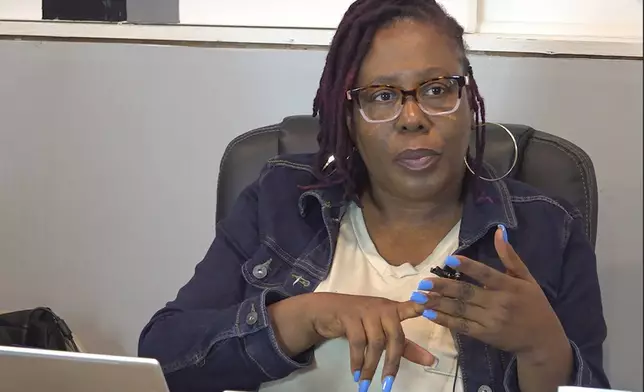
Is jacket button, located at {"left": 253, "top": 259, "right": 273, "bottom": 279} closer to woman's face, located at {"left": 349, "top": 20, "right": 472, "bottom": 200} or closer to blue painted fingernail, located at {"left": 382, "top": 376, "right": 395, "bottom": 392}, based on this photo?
woman's face, located at {"left": 349, "top": 20, "right": 472, "bottom": 200}

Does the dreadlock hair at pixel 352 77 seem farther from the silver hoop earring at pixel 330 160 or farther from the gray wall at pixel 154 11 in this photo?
the gray wall at pixel 154 11

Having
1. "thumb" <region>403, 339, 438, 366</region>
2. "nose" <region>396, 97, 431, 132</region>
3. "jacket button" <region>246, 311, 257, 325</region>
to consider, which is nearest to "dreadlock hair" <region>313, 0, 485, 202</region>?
"nose" <region>396, 97, 431, 132</region>

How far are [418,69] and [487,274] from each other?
0.36 metres

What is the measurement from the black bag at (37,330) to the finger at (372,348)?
1009 mm

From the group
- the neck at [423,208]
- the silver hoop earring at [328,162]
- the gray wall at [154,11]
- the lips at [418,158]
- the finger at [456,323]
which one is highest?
the gray wall at [154,11]

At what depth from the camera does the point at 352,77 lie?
1.12m

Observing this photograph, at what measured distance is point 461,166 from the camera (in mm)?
1126

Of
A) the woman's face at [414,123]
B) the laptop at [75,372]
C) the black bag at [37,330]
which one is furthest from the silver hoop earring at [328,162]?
the black bag at [37,330]

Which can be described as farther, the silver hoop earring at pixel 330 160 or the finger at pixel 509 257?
the silver hoop earring at pixel 330 160

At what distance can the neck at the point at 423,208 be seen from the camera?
1162mm

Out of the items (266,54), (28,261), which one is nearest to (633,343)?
(266,54)

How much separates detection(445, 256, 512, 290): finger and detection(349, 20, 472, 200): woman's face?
0.86ft

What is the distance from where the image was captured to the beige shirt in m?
1.05

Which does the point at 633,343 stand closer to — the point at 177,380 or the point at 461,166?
the point at 461,166
